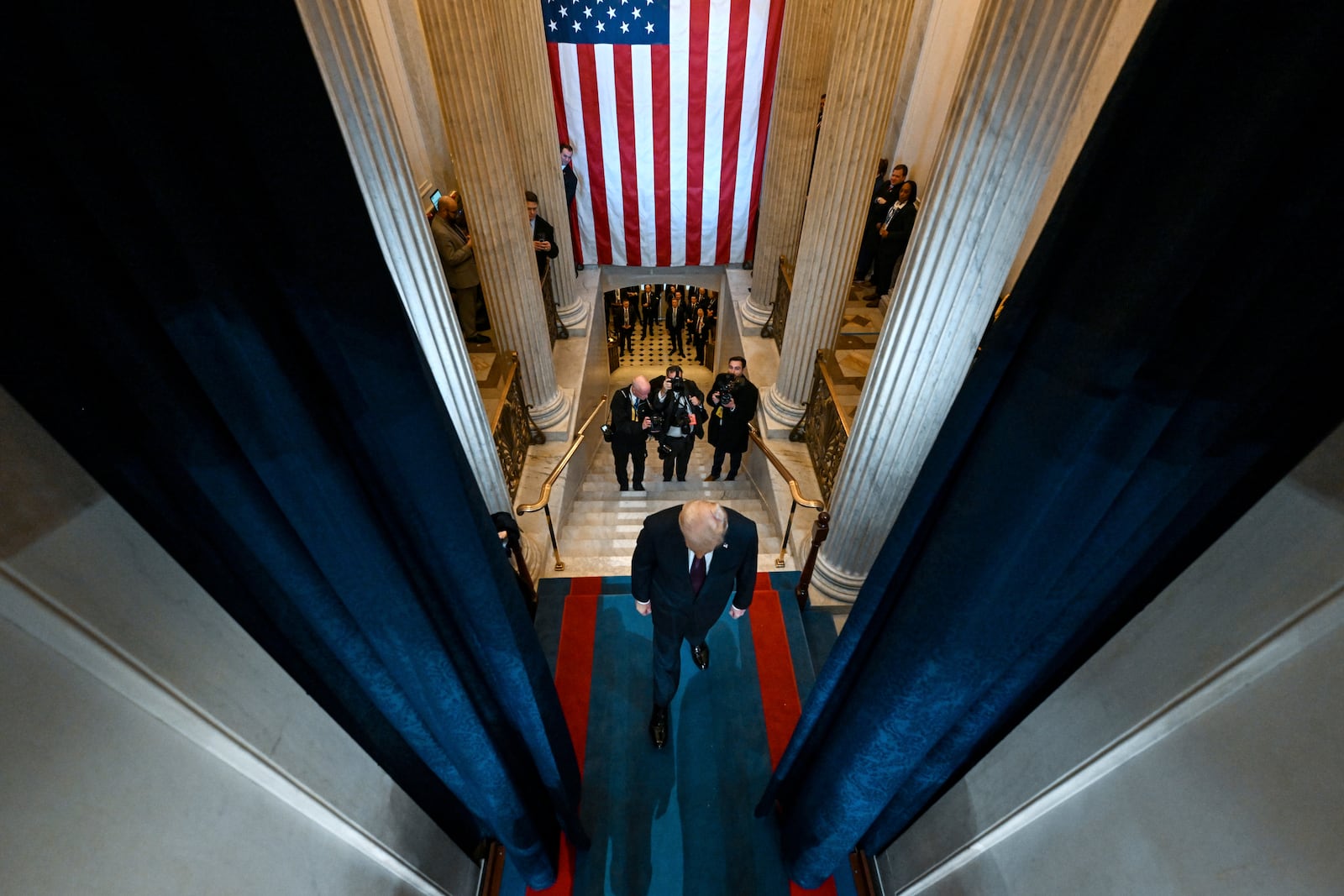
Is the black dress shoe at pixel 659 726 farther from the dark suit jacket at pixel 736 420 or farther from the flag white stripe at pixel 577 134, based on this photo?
the flag white stripe at pixel 577 134

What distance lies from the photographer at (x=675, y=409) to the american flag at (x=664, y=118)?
2.73 m

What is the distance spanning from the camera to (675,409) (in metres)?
5.77

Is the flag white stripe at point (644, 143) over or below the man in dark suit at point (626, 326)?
over

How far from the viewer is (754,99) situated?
6484 millimetres

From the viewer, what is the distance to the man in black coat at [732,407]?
564 cm

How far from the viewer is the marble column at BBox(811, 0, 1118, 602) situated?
7.10ft

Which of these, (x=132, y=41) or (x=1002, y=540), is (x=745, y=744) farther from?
(x=132, y=41)

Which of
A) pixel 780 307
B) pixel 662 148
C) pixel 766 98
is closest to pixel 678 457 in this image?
pixel 780 307

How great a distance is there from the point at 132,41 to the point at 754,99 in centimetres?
682

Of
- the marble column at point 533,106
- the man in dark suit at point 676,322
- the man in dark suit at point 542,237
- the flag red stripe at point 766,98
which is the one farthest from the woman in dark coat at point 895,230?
the man in dark suit at point 676,322

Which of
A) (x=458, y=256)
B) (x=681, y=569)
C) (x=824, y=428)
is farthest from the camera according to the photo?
(x=458, y=256)

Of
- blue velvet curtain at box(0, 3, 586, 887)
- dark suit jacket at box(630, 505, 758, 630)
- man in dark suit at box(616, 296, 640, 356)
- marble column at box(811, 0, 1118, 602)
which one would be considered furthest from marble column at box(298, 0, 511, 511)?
man in dark suit at box(616, 296, 640, 356)

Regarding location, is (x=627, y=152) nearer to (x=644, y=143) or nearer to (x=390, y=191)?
(x=644, y=143)

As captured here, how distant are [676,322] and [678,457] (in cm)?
693
